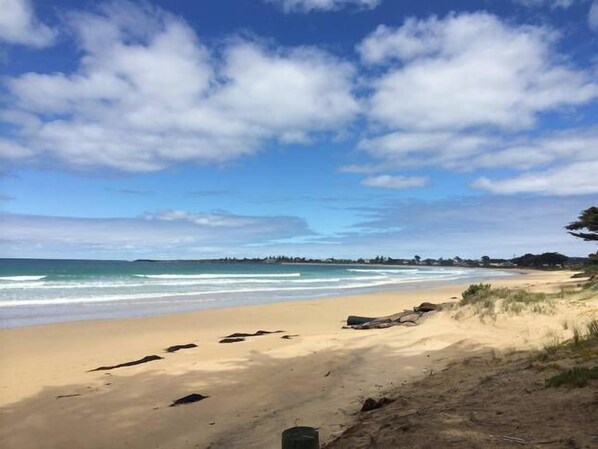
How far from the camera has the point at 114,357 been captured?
10820 mm

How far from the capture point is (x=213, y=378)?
8227 mm

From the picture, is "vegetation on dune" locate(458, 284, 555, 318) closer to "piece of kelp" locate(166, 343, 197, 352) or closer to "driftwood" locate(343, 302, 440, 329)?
"driftwood" locate(343, 302, 440, 329)

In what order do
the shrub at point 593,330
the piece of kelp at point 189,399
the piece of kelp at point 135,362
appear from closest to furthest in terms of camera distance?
the piece of kelp at point 189,399 < the shrub at point 593,330 < the piece of kelp at point 135,362

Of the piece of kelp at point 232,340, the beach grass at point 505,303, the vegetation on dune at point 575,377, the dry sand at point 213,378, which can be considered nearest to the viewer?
the vegetation on dune at point 575,377

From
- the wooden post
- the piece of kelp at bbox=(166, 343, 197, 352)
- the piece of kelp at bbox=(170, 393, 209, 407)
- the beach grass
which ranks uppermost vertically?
the beach grass

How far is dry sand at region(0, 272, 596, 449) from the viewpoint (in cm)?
589

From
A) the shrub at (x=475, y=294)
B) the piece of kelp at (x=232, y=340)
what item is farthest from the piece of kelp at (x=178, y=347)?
the shrub at (x=475, y=294)

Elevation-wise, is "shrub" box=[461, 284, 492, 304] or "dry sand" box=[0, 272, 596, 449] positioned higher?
"shrub" box=[461, 284, 492, 304]

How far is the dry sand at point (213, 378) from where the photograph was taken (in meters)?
5.89

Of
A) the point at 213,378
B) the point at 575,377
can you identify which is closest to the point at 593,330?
the point at 575,377

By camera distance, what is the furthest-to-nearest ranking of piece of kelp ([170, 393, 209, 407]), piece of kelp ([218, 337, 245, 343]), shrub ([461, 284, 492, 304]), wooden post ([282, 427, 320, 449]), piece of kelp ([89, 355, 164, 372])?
shrub ([461, 284, 492, 304]) < piece of kelp ([218, 337, 245, 343]) < piece of kelp ([89, 355, 164, 372]) < piece of kelp ([170, 393, 209, 407]) < wooden post ([282, 427, 320, 449])

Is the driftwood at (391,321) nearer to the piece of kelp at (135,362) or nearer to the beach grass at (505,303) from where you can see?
the beach grass at (505,303)

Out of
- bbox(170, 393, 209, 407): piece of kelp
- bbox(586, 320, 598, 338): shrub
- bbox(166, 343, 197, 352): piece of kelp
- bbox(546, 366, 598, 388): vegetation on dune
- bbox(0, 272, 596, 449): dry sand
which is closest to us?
bbox(546, 366, 598, 388): vegetation on dune

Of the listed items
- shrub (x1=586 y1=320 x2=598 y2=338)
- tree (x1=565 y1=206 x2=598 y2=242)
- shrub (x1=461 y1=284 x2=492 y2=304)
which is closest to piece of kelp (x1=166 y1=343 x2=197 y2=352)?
shrub (x1=461 y1=284 x2=492 y2=304)
